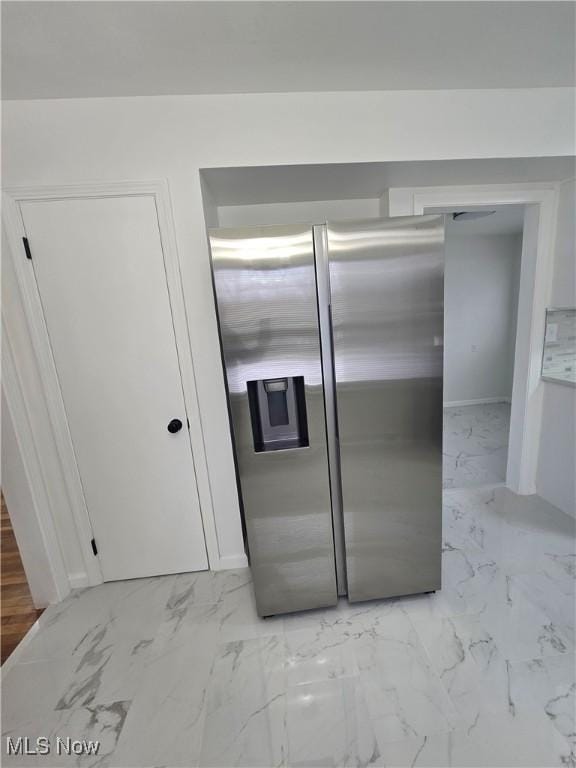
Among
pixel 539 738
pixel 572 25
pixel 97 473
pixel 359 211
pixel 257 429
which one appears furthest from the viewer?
pixel 359 211

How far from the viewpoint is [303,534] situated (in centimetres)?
145

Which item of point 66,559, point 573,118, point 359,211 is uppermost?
point 573,118

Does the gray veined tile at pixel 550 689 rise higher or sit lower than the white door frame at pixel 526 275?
lower

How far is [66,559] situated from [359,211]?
286 centimetres

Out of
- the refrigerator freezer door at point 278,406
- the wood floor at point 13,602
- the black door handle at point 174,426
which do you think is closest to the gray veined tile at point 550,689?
the refrigerator freezer door at point 278,406

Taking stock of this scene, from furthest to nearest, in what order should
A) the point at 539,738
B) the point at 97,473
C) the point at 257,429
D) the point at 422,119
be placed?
1. the point at 97,473
2. the point at 422,119
3. the point at 257,429
4. the point at 539,738

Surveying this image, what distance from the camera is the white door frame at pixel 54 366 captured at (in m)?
1.46

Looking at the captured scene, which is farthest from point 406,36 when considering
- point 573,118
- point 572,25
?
point 573,118

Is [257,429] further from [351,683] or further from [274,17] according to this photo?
[274,17]

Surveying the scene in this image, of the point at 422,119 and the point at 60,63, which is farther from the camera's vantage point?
the point at 422,119

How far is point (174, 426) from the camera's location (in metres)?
1.70

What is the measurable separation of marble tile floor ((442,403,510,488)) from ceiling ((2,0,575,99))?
270 centimetres
